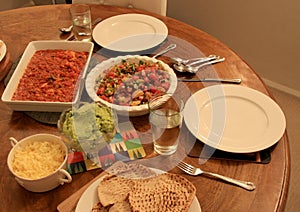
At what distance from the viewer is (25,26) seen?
1780 mm

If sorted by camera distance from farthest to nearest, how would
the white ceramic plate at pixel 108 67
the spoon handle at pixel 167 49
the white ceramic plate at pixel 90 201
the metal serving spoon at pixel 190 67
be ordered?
the spoon handle at pixel 167 49
the metal serving spoon at pixel 190 67
the white ceramic plate at pixel 108 67
the white ceramic plate at pixel 90 201

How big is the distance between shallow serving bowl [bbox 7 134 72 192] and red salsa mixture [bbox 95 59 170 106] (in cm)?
27

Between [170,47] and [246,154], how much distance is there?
638 millimetres

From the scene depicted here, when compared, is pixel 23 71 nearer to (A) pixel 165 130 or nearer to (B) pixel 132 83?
(B) pixel 132 83

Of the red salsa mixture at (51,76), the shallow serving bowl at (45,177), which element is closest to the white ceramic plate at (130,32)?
the red salsa mixture at (51,76)

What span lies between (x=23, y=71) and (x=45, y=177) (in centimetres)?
58

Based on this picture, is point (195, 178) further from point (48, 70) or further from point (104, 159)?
point (48, 70)

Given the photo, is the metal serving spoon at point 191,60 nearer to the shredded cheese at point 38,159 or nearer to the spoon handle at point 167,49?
the spoon handle at point 167,49

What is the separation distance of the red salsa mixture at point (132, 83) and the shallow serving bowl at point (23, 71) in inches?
3.9

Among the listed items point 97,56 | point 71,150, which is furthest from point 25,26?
point 71,150

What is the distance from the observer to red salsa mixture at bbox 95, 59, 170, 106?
Answer: 1.28 metres

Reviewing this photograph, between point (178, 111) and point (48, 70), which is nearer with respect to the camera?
point (178, 111)

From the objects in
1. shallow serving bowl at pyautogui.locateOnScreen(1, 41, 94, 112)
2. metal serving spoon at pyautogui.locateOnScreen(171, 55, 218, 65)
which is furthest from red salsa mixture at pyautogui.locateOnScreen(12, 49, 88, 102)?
metal serving spoon at pyautogui.locateOnScreen(171, 55, 218, 65)

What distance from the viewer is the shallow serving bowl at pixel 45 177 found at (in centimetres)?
99
